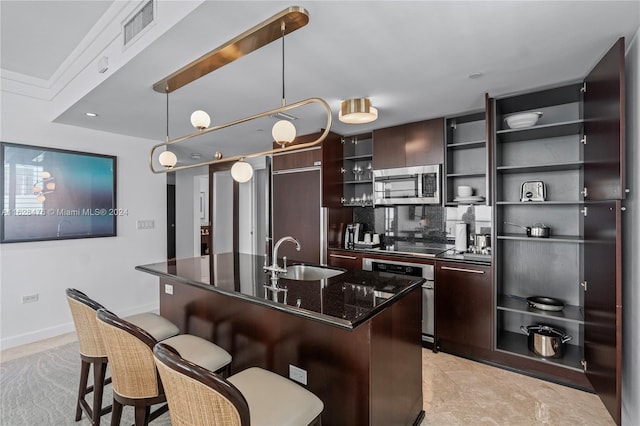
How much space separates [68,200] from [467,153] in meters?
4.65

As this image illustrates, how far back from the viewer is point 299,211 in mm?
4188

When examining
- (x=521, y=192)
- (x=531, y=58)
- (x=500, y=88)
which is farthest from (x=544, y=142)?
(x=531, y=58)

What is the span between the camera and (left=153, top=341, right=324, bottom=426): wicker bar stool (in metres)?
0.99

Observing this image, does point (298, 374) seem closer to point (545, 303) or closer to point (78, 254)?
Result: point (545, 303)

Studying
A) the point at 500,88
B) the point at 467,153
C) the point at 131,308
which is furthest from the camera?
the point at 131,308

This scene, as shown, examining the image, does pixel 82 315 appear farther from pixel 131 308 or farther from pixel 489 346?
pixel 489 346

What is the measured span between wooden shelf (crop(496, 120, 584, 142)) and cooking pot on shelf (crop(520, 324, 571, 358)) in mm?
1787

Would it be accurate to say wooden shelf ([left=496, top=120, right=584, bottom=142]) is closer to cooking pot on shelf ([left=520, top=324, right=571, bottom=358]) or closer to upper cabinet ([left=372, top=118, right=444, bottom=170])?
upper cabinet ([left=372, top=118, right=444, bottom=170])

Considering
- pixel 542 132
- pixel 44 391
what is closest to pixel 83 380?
pixel 44 391

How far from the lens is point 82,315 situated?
185 centimetres

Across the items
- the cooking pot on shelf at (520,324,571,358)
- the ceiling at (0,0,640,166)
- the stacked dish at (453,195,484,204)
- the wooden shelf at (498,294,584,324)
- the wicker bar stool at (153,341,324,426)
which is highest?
the ceiling at (0,0,640,166)

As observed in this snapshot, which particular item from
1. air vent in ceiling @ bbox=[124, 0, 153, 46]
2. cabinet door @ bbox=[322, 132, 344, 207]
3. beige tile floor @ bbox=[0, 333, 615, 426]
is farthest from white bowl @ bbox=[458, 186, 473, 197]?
air vent in ceiling @ bbox=[124, 0, 153, 46]

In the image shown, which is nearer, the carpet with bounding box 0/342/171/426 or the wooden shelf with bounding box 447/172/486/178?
the carpet with bounding box 0/342/171/426

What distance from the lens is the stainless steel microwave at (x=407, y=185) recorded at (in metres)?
3.44
